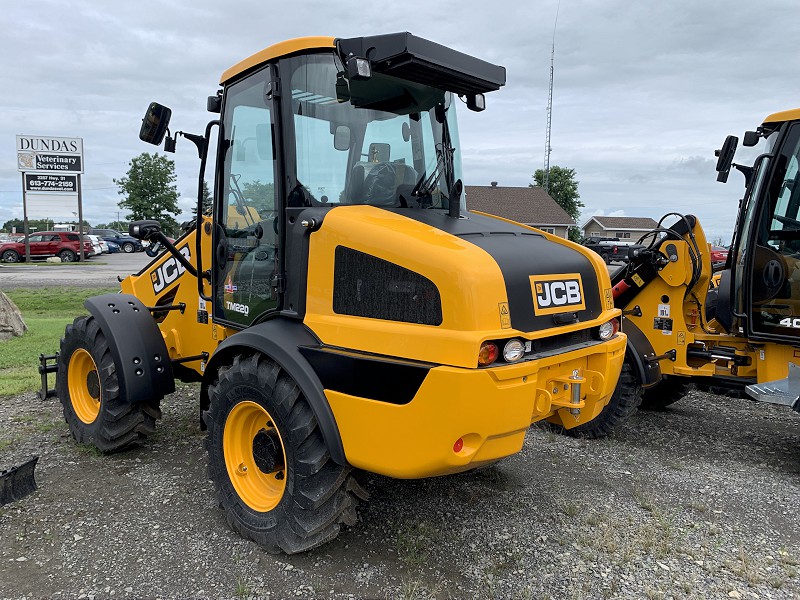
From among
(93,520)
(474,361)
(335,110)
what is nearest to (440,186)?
(335,110)

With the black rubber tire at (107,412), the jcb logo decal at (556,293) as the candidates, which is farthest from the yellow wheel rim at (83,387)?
the jcb logo decal at (556,293)

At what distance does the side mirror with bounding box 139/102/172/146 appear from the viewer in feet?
14.0

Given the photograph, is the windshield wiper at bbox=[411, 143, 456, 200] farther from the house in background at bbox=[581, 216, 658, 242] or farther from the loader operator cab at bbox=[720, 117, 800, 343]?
the house in background at bbox=[581, 216, 658, 242]

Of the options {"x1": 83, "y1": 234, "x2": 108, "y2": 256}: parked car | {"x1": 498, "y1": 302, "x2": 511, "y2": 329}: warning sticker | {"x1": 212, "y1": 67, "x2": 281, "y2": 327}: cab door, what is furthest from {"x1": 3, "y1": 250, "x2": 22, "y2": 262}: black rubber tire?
{"x1": 498, "y1": 302, "x2": 511, "y2": 329}: warning sticker

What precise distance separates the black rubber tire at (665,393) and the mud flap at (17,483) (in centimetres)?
533

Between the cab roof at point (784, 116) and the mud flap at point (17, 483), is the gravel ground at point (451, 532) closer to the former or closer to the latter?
the mud flap at point (17, 483)

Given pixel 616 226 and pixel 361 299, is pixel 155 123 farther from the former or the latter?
pixel 616 226

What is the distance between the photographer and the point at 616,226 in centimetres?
6819

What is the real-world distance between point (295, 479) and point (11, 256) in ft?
112

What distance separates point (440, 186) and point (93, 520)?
2.92 m

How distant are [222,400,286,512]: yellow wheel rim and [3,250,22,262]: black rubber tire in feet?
110

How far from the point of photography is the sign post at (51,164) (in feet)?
107

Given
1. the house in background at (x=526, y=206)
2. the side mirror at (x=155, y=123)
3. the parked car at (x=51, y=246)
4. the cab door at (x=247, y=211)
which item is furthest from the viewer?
the house in background at (x=526, y=206)

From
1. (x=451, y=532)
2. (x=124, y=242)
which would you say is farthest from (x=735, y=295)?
(x=124, y=242)
